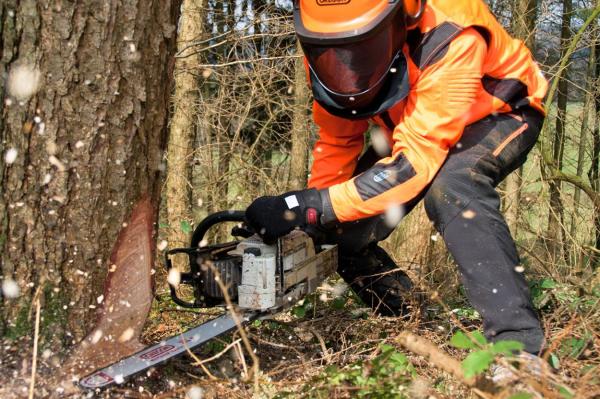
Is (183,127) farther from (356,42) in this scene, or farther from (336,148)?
(356,42)

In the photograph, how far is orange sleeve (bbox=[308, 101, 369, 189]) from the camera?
316 cm

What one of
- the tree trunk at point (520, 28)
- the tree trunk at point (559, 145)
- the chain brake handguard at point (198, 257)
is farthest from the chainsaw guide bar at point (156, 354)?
the tree trunk at point (520, 28)

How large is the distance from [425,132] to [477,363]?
1.17 meters

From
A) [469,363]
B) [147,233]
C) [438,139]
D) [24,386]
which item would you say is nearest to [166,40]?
[147,233]

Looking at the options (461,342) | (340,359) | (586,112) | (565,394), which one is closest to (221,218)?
(340,359)

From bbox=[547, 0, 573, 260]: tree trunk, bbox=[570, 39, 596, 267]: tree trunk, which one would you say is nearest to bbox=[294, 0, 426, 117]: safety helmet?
bbox=[547, 0, 573, 260]: tree trunk

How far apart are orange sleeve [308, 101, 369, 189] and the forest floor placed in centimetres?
67

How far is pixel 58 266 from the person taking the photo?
217 centimetres

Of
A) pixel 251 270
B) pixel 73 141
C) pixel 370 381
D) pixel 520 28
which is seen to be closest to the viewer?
pixel 370 381

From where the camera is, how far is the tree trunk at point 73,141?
6.62 feet

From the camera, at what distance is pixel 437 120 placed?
7.86 ft

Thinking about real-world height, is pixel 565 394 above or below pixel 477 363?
below

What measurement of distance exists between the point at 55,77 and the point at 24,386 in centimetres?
105

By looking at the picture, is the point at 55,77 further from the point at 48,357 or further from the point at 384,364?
the point at 384,364
